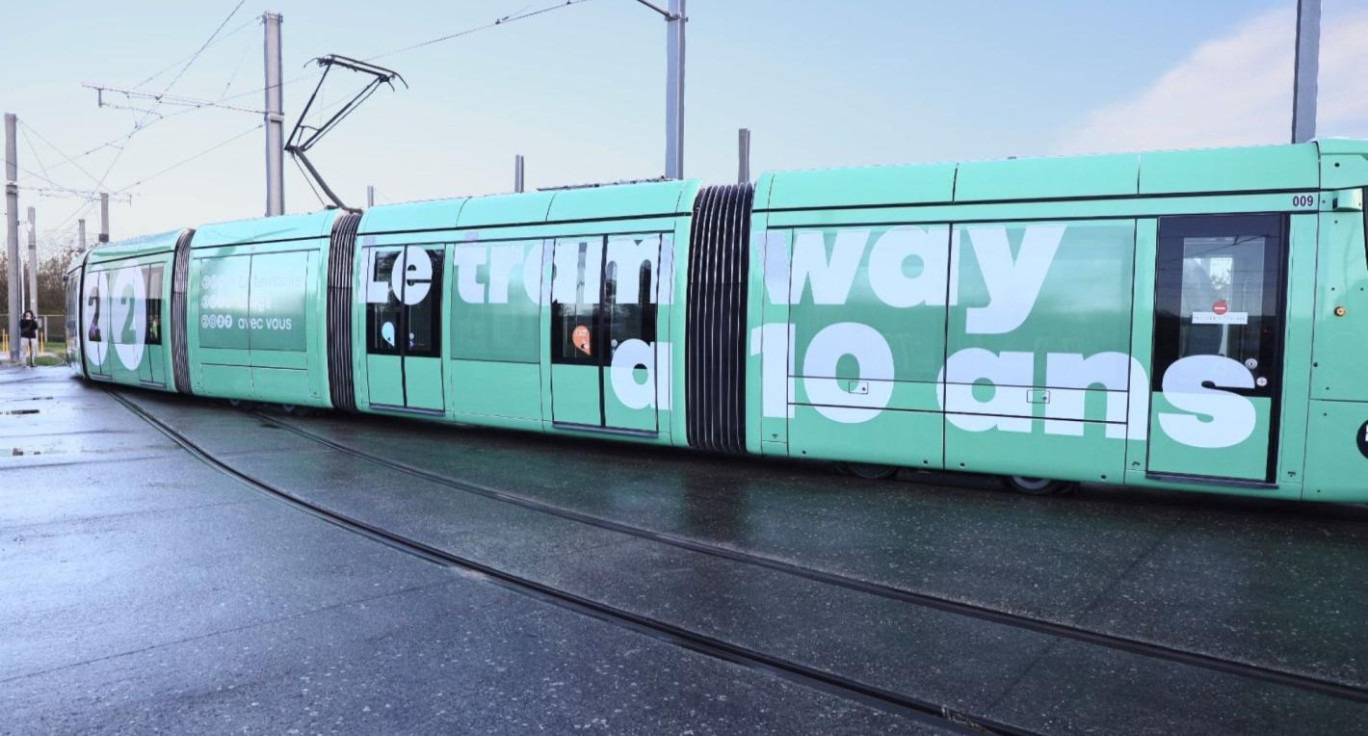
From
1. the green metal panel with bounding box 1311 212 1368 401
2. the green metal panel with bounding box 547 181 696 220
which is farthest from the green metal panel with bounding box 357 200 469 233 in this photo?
the green metal panel with bounding box 1311 212 1368 401

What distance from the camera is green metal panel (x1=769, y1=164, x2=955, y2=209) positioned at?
7887mm

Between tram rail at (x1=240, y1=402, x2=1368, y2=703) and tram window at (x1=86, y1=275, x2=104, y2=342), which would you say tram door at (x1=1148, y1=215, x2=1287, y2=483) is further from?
tram window at (x1=86, y1=275, x2=104, y2=342)

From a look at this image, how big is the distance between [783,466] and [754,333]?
1639 millimetres

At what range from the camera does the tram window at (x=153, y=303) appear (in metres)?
15.8

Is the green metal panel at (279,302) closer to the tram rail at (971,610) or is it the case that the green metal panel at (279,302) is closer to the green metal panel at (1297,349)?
the tram rail at (971,610)

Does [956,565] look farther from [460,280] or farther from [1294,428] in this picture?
[460,280]

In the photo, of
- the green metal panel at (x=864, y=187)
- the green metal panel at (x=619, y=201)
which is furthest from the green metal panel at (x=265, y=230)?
the green metal panel at (x=864, y=187)

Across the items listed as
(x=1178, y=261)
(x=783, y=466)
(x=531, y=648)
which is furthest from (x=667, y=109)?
(x=531, y=648)

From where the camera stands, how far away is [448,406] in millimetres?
11156

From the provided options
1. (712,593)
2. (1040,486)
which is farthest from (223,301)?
(1040,486)

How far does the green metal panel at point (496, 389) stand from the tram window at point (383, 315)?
49.8 inches

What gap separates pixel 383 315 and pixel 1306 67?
11016 mm

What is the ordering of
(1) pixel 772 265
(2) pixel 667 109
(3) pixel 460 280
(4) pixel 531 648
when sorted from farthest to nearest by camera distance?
(2) pixel 667 109 → (3) pixel 460 280 → (1) pixel 772 265 → (4) pixel 531 648

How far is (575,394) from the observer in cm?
990
